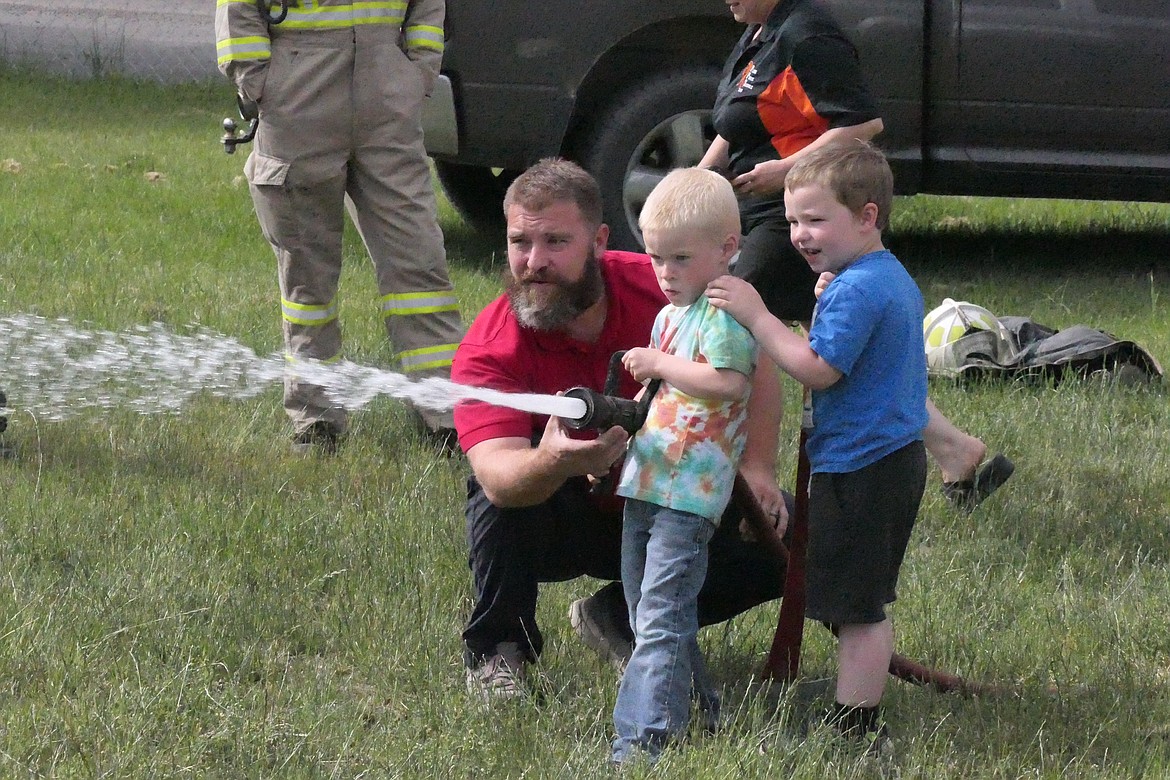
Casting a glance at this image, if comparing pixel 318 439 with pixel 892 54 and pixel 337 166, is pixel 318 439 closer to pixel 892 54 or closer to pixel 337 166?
pixel 337 166

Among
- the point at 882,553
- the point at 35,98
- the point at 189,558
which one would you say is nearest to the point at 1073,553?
the point at 882,553

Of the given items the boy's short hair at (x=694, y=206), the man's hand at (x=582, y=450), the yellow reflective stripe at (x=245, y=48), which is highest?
the yellow reflective stripe at (x=245, y=48)

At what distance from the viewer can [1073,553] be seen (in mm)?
4258

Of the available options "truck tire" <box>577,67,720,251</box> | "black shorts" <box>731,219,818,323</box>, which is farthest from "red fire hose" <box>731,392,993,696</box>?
"truck tire" <box>577,67,720,251</box>

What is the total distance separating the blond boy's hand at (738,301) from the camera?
9.60ft

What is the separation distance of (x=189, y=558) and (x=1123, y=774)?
2257 millimetres

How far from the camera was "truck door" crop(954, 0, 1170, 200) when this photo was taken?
21.9 ft

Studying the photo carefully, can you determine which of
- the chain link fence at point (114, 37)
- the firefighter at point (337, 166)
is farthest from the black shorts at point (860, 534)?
the chain link fence at point (114, 37)

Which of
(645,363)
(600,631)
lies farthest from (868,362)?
(600,631)

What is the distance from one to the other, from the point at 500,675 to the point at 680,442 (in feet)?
2.41

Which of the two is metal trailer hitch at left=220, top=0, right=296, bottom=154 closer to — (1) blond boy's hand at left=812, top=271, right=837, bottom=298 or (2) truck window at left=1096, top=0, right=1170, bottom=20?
(1) blond boy's hand at left=812, top=271, right=837, bottom=298

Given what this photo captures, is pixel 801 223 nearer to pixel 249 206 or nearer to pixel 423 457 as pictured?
pixel 423 457

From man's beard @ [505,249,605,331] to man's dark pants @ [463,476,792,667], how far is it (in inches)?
15.5

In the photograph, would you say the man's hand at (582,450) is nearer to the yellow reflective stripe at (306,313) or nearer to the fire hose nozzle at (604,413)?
the fire hose nozzle at (604,413)
